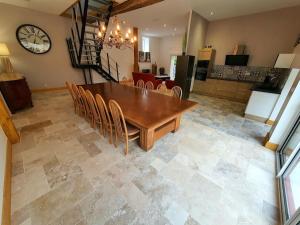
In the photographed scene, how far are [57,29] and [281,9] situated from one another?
771cm

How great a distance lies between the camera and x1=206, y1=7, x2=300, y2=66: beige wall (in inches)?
148

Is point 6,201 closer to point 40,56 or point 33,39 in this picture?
point 40,56

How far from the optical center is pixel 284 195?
1351 mm

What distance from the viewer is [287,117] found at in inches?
75.5

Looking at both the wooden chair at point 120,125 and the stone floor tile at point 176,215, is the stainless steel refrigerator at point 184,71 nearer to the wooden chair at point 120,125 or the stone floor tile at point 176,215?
the wooden chair at point 120,125

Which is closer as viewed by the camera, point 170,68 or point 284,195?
point 284,195

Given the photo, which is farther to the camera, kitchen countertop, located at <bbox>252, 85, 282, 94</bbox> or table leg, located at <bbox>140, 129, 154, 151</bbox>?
kitchen countertop, located at <bbox>252, 85, 282, 94</bbox>

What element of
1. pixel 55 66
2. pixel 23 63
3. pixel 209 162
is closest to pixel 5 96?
pixel 23 63

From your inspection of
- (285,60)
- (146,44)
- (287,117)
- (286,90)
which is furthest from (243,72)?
(146,44)

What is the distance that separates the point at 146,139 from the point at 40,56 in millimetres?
5624

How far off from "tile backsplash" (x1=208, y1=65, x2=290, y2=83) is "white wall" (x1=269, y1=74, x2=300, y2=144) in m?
3.16

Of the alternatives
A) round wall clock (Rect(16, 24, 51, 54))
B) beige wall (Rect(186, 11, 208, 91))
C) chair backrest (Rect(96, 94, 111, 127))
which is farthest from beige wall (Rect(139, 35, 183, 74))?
chair backrest (Rect(96, 94, 111, 127))

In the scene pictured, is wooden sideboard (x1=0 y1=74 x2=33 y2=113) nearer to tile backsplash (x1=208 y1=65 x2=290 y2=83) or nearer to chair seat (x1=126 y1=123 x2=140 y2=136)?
chair seat (x1=126 y1=123 x2=140 y2=136)

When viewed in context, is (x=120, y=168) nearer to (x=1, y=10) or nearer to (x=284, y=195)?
(x=284, y=195)
